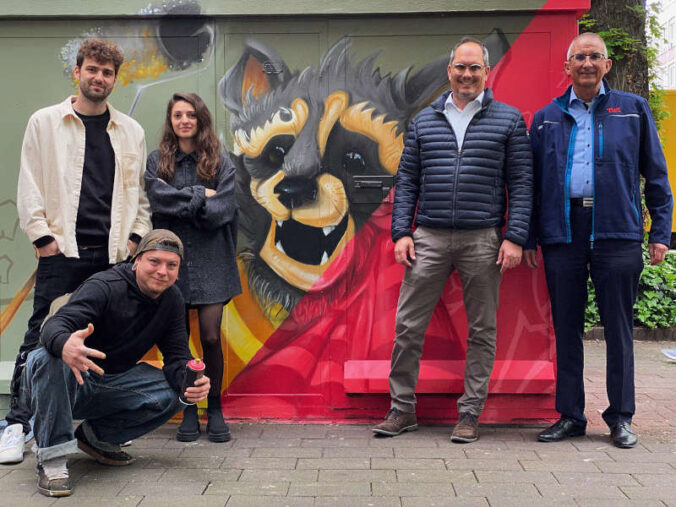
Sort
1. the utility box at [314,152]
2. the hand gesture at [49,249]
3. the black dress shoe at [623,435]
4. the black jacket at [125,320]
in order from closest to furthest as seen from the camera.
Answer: the black jacket at [125,320], the hand gesture at [49,249], the black dress shoe at [623,435], the utility box at [314,152]

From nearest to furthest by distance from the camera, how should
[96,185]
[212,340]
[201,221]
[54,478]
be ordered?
1. [54,478]
2. [96,185]
3. [201,221]
4. [212,340]

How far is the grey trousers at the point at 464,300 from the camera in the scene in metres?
4.67

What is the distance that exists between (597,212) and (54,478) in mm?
3159

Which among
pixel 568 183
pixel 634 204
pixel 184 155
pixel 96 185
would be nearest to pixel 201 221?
pixel 184 155

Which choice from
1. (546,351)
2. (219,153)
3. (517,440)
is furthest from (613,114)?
(219,153)

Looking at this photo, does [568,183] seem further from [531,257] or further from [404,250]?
[404,250]

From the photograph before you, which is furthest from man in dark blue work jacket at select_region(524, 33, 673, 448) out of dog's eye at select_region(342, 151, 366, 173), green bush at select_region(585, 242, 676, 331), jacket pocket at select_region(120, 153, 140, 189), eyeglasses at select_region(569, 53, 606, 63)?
green bush at select_region(585, 242, 676, 331)

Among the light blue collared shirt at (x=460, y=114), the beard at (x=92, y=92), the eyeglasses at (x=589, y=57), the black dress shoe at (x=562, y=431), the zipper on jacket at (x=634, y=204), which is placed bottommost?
the black dress shoe at (x=562, y=431)

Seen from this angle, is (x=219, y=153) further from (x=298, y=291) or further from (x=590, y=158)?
(x=590, y=158)

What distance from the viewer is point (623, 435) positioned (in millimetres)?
4504

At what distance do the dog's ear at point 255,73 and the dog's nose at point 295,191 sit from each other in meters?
0.54

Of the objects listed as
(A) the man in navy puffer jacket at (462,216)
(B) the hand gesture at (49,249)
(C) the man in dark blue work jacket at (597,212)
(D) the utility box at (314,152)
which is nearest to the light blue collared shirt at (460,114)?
(A) the man in navy puffer jacket at (462,216)

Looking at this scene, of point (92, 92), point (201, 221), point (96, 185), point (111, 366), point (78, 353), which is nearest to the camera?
point (78, 353)

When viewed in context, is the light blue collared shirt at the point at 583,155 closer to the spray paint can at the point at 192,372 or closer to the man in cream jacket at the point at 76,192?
the spray paint can at the point at 192,372
